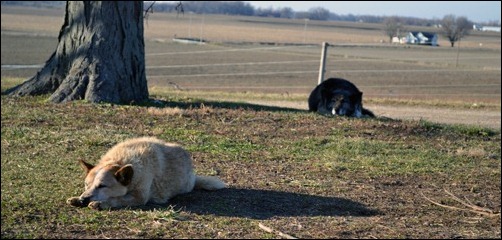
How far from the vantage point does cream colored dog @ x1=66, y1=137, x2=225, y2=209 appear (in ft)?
21.8

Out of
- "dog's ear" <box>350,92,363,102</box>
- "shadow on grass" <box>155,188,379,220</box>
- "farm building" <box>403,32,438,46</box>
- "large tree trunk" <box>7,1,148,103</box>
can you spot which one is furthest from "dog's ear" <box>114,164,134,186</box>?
"farm building" <box>403,32,438,46</box>

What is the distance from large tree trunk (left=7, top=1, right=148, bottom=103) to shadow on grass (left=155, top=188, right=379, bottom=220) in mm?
6455

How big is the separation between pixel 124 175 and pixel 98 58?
7.44 meters

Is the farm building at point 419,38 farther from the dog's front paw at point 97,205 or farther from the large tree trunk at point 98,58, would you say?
the dog's front paw at point 97,205

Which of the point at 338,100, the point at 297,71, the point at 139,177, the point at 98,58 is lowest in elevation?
the point at 297,71

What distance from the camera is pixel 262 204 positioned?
7.14 meters

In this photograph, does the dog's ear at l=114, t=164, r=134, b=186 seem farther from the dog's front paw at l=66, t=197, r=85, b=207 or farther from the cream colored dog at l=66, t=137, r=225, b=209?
the dog's front paw at l=66, t=197, r=85, b=207

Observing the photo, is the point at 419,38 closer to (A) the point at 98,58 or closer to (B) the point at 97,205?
(A) the point at 98,58

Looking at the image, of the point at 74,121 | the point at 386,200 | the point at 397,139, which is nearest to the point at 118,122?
the point at 74,121

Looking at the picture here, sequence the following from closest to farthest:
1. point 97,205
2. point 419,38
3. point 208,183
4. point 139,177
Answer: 1. point 97,205
2. point 139,177
3. point 208,183
4. point 419,38

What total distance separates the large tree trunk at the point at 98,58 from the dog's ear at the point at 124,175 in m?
6.82

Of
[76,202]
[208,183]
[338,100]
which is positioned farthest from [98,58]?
[76,202]

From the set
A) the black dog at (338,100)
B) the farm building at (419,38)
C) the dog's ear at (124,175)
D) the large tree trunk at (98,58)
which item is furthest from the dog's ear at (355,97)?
the farm building at (419,38)

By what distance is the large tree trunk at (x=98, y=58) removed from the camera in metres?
13.7
